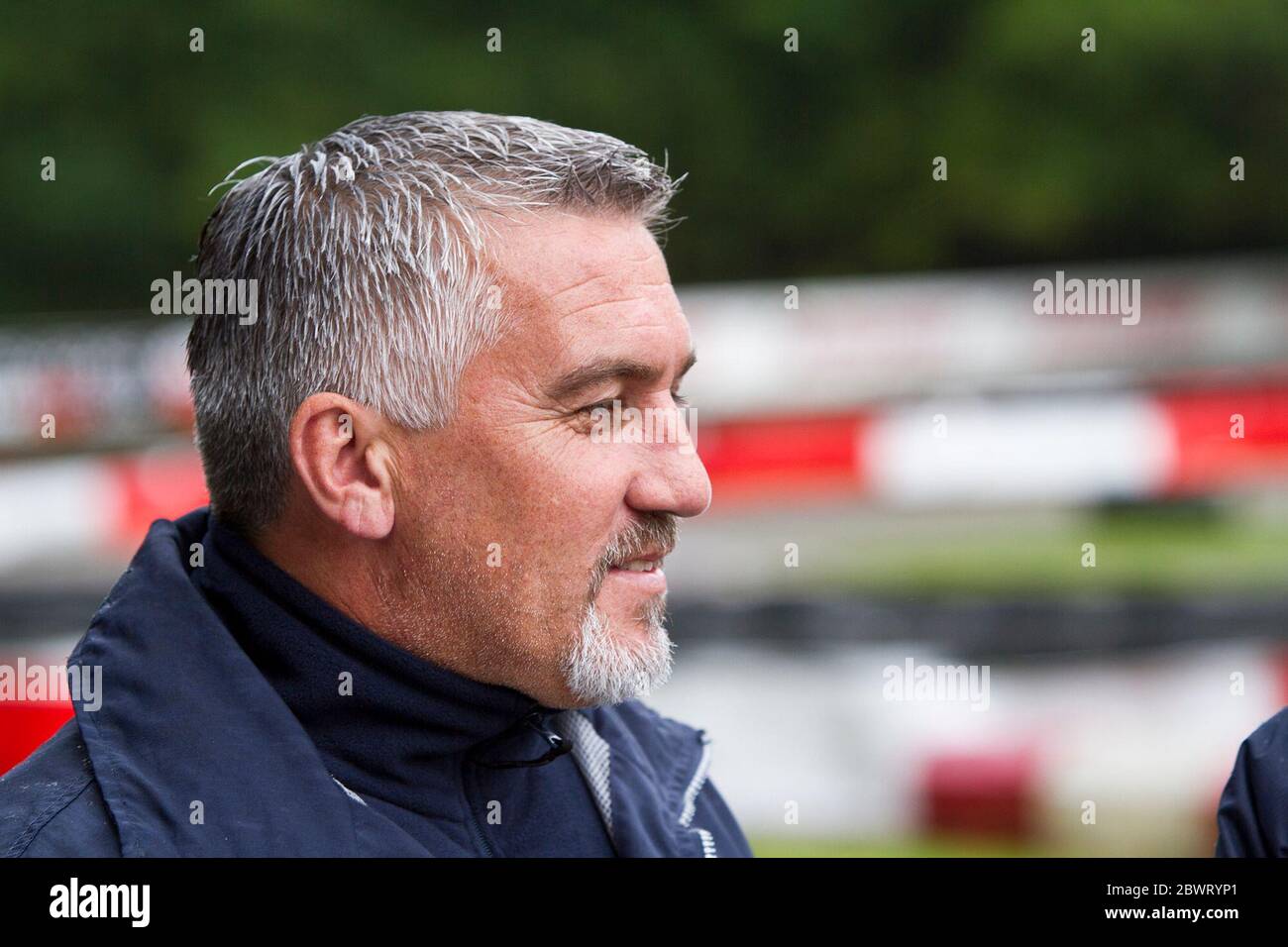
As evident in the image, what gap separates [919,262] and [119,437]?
922cm

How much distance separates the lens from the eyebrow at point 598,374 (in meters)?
1.88

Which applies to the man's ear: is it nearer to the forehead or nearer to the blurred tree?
the forehead

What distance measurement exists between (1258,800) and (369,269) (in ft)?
3.76

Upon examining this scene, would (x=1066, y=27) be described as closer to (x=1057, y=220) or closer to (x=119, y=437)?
(x=1057, y=220)

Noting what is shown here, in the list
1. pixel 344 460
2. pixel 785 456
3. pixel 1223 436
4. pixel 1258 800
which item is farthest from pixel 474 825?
pixel 1223 436

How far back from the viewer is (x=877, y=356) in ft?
34.1

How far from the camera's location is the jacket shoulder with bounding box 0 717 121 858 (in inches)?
62.1

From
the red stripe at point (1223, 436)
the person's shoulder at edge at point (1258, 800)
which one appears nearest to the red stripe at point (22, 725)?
the person's shoulder at edge at point (1258, 800)

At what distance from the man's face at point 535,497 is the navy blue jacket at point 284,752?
7 centimetres

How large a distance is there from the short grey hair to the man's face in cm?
4

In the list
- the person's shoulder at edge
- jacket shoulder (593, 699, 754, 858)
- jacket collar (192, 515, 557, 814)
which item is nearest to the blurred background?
jacket shoulder (593, 699, 754, 858)

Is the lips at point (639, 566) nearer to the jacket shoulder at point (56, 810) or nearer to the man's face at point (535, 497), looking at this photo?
the man's face at point (535, 497)
